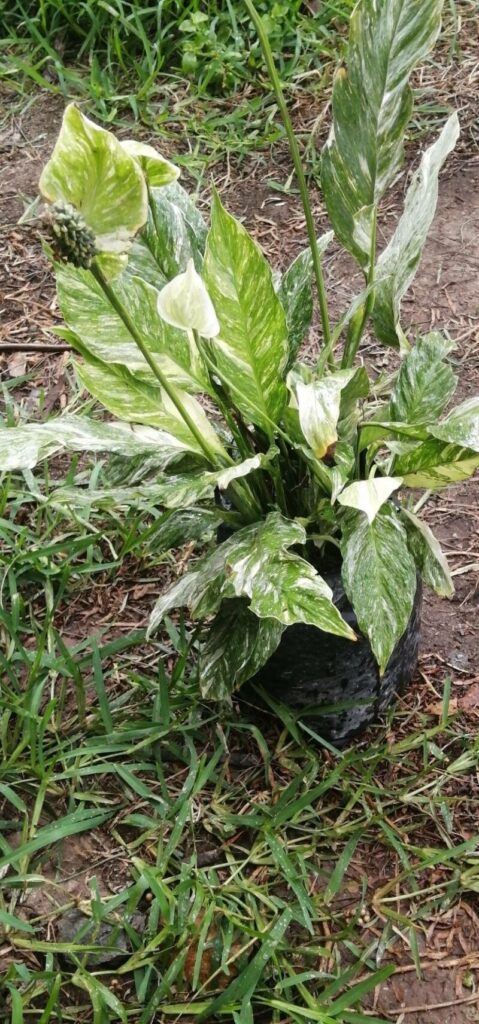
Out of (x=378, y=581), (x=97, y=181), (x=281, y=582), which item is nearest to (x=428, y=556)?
(x=378, y=581)

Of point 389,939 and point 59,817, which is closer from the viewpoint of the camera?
point 389,939

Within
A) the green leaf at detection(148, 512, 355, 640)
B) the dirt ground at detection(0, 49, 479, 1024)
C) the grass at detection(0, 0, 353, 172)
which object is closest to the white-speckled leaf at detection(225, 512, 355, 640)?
the green leaf at detection(148, 512, 355, 640)

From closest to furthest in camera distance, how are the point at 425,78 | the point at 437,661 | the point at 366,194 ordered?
the point at 366,194
the point at 437,661
the point at 425,78

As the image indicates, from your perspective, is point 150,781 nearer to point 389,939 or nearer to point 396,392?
point 389,939

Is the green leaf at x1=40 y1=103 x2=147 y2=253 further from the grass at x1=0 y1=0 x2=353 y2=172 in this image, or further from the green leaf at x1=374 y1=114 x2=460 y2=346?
the grass at x1=0 y1=0 x2=353 y2=172

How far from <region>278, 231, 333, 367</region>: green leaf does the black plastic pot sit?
294mm

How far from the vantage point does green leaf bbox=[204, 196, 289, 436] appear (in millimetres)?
1039

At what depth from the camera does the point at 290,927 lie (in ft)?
4.02

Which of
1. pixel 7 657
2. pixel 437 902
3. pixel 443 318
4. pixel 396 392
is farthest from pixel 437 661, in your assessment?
pixel 443 318

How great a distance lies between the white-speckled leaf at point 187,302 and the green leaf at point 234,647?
42 cm

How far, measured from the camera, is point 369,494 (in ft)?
3.34

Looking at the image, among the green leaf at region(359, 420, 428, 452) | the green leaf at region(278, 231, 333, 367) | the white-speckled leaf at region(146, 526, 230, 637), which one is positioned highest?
the green leaf at region(278, 231, 333, 367)

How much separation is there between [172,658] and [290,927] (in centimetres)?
43

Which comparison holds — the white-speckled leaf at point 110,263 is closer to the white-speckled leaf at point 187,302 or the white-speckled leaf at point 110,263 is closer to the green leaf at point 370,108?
the white-speckled leaf at point 187,302
